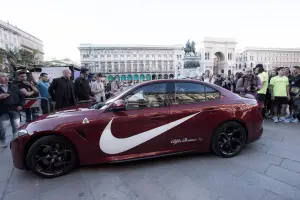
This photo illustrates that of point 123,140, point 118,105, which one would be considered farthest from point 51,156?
point 118,105

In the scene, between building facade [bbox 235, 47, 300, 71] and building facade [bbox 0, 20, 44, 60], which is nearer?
building facade [bbox 0, 20, 44, 60]

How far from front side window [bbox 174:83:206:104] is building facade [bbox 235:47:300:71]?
95027mm

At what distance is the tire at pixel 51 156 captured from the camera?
8.82 feet

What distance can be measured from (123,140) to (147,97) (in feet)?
2.61

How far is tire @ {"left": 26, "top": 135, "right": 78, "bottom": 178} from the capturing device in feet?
8.82

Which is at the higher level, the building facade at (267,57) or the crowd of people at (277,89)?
the building facade at (267,57)

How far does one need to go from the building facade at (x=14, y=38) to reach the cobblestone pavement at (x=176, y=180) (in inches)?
1892

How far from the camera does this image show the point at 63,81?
480cm

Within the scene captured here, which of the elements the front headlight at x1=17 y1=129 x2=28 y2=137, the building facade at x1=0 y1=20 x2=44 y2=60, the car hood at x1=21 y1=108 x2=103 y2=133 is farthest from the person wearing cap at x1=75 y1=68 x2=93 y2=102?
the building facade at x1=0 y1=20 x2=44 y2=60

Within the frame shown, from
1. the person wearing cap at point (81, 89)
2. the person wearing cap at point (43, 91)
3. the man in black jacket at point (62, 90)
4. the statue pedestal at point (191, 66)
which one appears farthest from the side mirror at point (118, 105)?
the statue pedestal at point (191, 66)

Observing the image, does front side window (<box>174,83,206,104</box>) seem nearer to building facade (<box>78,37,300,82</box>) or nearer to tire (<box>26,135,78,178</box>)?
tire (<box>26,135,78,178</box>)

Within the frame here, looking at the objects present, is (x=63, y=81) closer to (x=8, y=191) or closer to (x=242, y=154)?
(x=8, y=191)

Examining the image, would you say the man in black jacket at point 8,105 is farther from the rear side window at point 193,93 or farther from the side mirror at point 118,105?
the rear side window at point 193,93

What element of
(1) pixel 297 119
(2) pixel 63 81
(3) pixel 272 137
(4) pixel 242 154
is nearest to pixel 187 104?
(4) pixel 242 154
